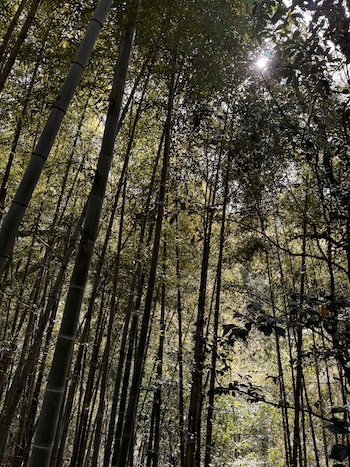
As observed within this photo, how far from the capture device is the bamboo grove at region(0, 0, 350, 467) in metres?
1.77

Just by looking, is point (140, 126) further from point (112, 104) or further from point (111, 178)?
point (112, 104)

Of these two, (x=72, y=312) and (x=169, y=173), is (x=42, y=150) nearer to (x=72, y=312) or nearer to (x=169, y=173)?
(x=72, y=312)

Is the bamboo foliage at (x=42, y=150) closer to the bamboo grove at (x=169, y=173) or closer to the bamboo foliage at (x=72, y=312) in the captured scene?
the bamboo grove at (x=169, y=173)

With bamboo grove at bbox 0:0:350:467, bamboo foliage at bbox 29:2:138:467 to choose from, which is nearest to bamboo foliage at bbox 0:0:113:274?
bamboo grove at bbox 0:0:350:467

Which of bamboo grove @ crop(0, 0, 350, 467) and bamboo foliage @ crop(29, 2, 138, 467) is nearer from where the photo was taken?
bamboo foliage @ crop(29, 2, 138, 467)

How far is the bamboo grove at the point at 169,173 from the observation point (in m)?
1.77

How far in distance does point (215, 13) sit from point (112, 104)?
203 centimetres

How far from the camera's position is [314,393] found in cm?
766

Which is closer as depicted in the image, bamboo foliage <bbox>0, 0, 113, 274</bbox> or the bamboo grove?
bamboo foliage <bbox>0, 0, 113, 274</bbox>

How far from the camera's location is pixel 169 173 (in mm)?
4551

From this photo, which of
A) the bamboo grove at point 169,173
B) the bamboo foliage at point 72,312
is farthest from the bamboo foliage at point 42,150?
the bamboo foliage at point 72,312

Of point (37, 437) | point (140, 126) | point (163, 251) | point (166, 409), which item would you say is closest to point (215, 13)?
point (140, 126)

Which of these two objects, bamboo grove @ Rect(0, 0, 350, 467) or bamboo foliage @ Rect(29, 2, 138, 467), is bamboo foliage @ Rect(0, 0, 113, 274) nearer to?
bamboo grove @ Rect(0, 0, 350, 467)

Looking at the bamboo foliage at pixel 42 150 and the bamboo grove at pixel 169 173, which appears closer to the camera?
the bamboo foliage at pixel 42 150
